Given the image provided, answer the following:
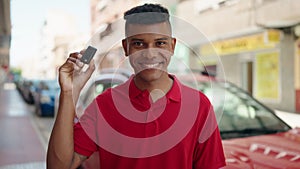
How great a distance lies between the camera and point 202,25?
48.6ft

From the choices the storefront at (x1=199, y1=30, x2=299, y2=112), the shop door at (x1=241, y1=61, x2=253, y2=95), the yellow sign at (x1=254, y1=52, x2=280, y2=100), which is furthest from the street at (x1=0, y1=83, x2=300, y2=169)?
the shop door at (x1=241, y1=61, x2=253, y2=95)

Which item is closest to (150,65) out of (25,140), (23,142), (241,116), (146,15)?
(146,15)

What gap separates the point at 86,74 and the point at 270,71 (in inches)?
470

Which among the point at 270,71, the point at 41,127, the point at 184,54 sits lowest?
the point at 41,127

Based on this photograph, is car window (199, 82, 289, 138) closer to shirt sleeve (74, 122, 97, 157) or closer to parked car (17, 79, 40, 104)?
shirt sleeve (74, 122, 97, 157)

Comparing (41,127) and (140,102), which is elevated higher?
(140,102)

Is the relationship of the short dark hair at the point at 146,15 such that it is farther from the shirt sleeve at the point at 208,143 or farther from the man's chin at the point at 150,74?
the shirt sleeve at the point at 208,143

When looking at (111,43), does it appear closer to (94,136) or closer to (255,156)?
(94,136)

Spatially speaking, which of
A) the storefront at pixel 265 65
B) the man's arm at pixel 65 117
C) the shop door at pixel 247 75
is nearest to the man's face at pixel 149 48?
the man's arm at pixel 65 117

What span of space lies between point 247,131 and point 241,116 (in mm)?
257

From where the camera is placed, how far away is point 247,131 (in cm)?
281

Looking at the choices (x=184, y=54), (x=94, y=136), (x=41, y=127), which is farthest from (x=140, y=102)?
(x=41, y=127)

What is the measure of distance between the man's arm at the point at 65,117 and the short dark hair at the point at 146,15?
0.67ft

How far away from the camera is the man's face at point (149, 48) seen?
3.55ft
